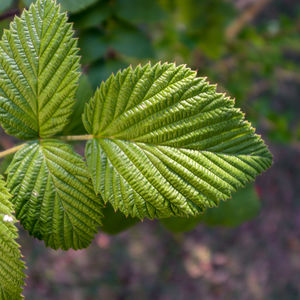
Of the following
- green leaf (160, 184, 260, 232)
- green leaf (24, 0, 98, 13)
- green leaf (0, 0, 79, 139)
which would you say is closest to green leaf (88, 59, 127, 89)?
green leaf (24, 0, 98, 13)

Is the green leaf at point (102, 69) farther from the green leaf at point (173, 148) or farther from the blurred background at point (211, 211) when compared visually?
the green leaf at point (173, 148)

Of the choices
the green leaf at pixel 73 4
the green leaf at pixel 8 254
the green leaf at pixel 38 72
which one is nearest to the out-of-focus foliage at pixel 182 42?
the green leaf at pixel 73 4

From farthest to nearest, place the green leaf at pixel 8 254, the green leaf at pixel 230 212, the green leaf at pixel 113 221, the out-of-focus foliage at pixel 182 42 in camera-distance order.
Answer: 1. the green leaf at pixel 230 212
2. the out-of-focus foliage at pixel 182 42
3. the green leaf at pixel 113 221
4. the green leaf at pixel 8 254

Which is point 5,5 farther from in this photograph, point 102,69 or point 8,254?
point 8,254

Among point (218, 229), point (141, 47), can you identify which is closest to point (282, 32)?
point (141, 47)

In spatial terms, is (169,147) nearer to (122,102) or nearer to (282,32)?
(122,102)

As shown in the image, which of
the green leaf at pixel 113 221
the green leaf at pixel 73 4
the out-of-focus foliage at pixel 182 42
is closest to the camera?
the green leaf at pixel 73 4
